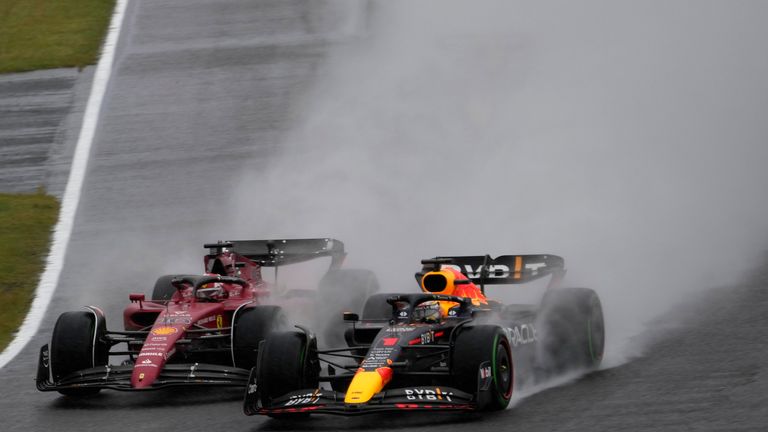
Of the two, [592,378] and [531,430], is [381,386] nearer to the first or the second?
[531,430]

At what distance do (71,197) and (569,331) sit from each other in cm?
1440

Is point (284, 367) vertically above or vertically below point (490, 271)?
below

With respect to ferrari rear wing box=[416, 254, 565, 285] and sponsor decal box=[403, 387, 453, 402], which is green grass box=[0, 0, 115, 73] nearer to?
ferrari rear wing box=[416, 254, 565, 285]

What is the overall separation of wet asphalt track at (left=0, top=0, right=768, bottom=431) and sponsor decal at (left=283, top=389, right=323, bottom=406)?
0.29m

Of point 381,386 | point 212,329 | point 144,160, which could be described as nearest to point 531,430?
point 381,386

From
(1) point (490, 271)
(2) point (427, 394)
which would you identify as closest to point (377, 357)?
(2) point (427, 394)

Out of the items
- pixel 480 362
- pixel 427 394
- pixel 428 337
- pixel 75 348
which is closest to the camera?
pixel 427 394

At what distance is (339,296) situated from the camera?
16.3 meters

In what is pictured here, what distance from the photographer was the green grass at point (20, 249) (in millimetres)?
18922

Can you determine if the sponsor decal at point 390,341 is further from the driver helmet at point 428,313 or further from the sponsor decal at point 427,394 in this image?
the sponsor decal at point 427,394

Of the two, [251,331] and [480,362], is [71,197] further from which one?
[480,362]

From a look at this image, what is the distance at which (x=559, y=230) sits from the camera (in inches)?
781

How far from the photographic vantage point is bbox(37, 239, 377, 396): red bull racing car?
43.2 ft

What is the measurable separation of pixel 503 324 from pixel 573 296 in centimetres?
146
